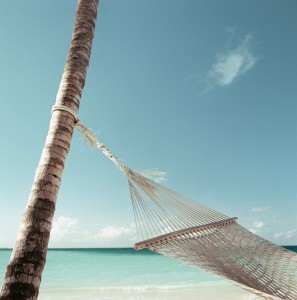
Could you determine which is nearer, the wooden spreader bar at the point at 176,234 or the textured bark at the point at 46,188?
the textured bark at the point at 46,188

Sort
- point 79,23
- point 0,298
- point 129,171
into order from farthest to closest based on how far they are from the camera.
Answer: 1. point 79,23
2. point 129,171
3. point 0,298

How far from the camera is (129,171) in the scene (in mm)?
2434

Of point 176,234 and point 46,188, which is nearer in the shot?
point 46,188

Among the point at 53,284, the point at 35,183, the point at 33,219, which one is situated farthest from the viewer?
the point at 53,284

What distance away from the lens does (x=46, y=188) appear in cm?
175

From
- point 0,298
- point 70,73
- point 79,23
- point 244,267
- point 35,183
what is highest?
point 79,23

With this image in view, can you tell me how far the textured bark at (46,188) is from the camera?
4.83 feet

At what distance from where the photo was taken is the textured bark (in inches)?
57.9

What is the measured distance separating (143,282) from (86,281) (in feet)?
7.01

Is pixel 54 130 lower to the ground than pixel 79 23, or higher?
lower

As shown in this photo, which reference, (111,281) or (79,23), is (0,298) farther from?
(111,281)

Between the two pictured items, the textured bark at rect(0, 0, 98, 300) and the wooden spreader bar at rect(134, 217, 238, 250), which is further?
the wooden spreader bar at rect(134, 217, 238, 250)

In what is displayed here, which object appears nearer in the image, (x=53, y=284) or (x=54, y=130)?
(x=54, y=130)

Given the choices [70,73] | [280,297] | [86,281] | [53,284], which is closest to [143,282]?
[86,281]
